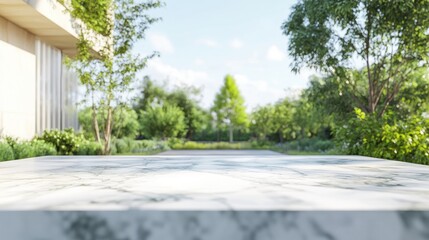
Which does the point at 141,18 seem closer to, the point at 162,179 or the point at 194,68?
the point at 162,179

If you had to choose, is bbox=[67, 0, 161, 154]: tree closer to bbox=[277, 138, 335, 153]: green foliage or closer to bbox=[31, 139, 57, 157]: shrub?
bbox=[31, 139, 57, 157]: shrub

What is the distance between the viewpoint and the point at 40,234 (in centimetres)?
144

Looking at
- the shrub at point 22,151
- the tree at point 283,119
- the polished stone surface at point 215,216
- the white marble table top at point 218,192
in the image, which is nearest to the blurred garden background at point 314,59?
the shrub at point 22,151

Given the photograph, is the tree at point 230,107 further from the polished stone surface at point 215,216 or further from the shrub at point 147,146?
the polished stone surface at point 215,216

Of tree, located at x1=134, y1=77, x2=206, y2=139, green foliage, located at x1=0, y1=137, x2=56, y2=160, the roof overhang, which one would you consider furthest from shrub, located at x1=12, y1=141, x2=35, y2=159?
tree, located at x1=134, y1=77, x2=206, y2=139

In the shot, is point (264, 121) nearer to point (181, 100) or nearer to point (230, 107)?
point (230, 107)

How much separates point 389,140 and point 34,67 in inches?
395

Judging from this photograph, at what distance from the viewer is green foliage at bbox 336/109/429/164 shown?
21.3 feet

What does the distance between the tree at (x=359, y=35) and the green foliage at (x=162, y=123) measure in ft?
40.1

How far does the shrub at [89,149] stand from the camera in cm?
1209

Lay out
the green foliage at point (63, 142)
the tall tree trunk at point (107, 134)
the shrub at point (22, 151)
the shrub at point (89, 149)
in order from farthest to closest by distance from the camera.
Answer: the tall tree trunk at point (107, 134)
the shrub at point (89, 149)
the green foliage at point (63, 142)
the shrub at point (22, 151)

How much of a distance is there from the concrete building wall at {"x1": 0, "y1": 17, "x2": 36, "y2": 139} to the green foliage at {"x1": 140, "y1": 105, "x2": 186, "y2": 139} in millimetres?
13043

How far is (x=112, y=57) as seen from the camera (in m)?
13.7

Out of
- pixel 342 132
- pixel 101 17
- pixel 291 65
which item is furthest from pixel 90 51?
pixel 342 132
